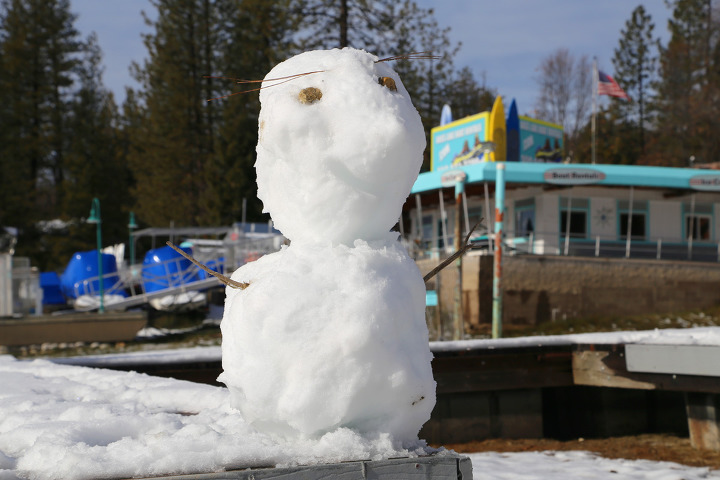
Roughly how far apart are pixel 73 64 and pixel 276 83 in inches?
1416

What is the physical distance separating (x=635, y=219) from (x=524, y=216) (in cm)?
328

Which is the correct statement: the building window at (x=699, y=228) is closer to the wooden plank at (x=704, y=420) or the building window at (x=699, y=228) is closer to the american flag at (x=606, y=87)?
the american flag at (x=606, y=87)

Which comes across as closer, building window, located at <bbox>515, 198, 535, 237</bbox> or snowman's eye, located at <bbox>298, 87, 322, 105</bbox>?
snowman's eye, located at <bbox>298, 87, 322, 105</bbox>

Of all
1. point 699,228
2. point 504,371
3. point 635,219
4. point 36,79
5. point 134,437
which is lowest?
point 504,371

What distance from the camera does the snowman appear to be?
2.53m

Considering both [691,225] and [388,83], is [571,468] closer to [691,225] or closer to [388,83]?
[388,83]

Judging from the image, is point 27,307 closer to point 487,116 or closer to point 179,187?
point 487,116

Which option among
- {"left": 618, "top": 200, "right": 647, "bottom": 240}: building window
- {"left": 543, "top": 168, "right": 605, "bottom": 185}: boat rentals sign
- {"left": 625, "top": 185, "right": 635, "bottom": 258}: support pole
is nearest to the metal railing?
{"left": 543, "top": 168, "right": 605, "bottom": 185}: boat rentals sign

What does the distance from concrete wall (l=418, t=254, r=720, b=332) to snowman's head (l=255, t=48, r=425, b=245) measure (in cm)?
1304

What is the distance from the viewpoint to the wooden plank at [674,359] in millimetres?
6434

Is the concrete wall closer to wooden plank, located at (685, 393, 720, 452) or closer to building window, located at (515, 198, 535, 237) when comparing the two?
building window, located at (515, 198, 535, 237)

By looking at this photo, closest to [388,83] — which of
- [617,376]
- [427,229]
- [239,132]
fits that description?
[617,376]

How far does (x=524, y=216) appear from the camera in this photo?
19906mm

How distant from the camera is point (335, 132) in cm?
271
